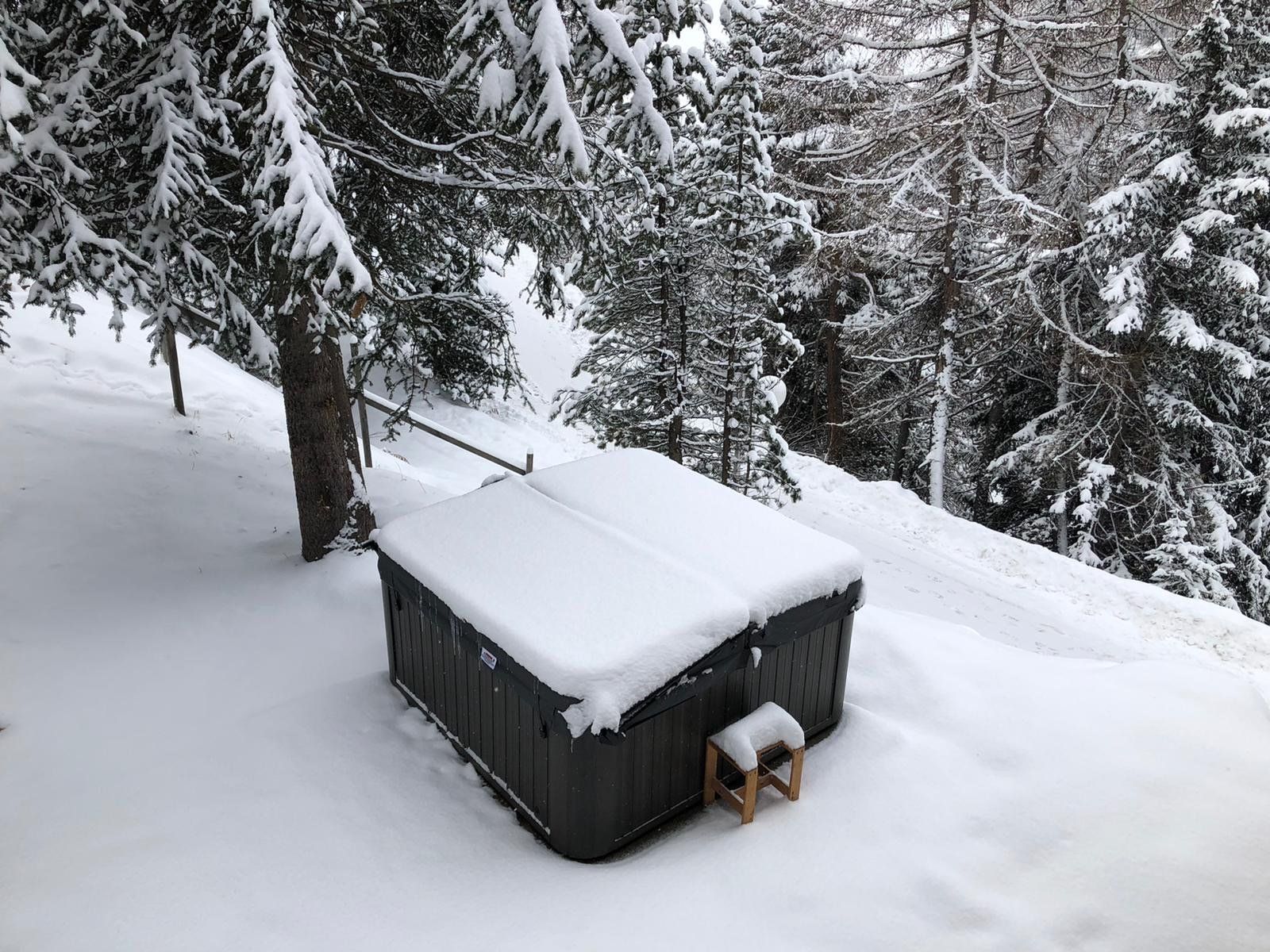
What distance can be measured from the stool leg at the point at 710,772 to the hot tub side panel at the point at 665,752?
4 centimetres

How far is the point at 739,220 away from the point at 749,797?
7.83m

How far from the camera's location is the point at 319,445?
22.9 feet

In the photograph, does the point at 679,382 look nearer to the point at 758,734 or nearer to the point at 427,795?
the point at 758,734

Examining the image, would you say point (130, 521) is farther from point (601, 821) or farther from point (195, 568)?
point (601, 821)

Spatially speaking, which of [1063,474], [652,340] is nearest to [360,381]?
[652,340]

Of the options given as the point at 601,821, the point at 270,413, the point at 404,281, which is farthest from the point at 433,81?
the point at 270,413

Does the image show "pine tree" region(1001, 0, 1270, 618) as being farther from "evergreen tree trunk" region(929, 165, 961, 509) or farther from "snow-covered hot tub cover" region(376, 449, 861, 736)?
"snow-covered hot tub cover" region(376, 449, 861, 736)

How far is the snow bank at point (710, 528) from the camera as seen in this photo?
4.76 metres

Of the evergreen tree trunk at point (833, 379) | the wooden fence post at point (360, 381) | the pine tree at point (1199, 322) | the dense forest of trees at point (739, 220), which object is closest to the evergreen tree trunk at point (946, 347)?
the dense forest of trees at point (739, 220)

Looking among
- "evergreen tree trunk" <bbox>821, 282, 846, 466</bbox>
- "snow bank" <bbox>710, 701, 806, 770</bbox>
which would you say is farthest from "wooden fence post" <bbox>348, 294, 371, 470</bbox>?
"evergreen tree trunk" <bbox>821, 282, 846, 466</bbox>

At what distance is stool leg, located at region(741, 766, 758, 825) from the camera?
436cm

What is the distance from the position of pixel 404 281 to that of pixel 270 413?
4.49 meters

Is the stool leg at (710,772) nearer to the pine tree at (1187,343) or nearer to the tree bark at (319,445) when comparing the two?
the tree bark at (319,445)

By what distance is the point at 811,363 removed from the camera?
21.8 m
